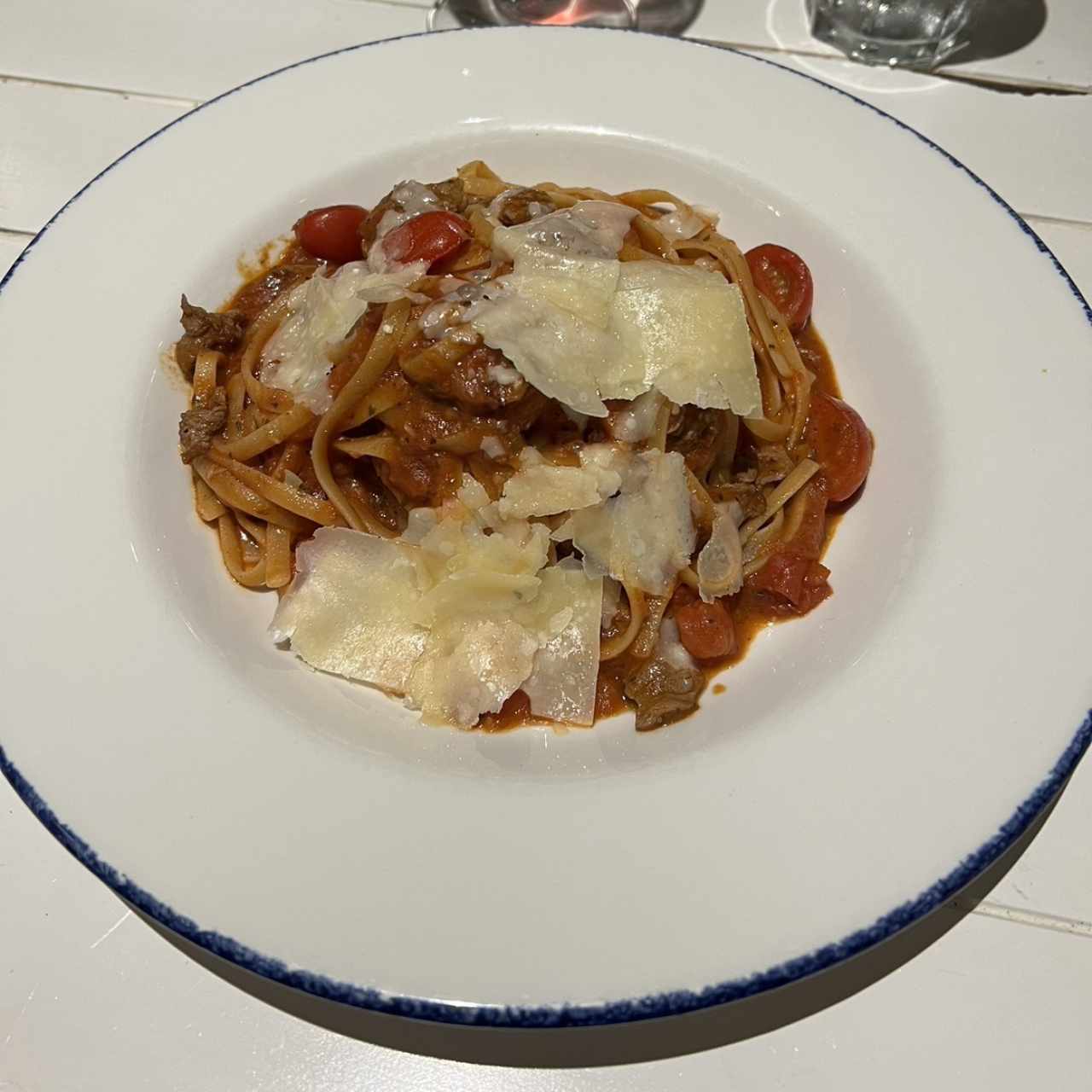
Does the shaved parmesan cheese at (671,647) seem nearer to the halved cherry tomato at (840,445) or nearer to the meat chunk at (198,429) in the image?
the halved cherry tomato at (840,445)

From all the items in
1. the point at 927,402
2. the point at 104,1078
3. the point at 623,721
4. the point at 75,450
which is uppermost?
the point at 927,402

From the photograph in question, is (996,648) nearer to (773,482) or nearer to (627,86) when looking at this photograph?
(773,482)

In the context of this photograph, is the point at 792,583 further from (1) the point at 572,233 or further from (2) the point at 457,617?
(1) the point at 572,233

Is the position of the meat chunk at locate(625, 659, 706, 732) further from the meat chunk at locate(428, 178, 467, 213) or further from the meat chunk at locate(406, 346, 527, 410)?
the meat chunk at locate(428, 178, 467, 213)

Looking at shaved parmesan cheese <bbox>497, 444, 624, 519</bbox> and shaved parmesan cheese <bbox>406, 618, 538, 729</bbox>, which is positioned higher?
shaved parmesan cheese <bbox>497, 444, 624, 519</bbox>

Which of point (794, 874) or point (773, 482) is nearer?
point (794, 874)

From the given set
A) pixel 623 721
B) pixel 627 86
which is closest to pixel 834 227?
pixel 627 86

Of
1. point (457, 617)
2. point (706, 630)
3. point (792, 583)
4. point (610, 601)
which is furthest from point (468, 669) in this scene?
point (792, 583)

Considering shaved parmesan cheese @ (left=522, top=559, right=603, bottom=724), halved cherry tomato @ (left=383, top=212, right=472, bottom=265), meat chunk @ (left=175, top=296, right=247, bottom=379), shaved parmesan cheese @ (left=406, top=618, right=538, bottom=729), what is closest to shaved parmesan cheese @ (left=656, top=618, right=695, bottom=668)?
shaved parmesan cheese @ (left=522, top=559, right=603, bottom=724)
